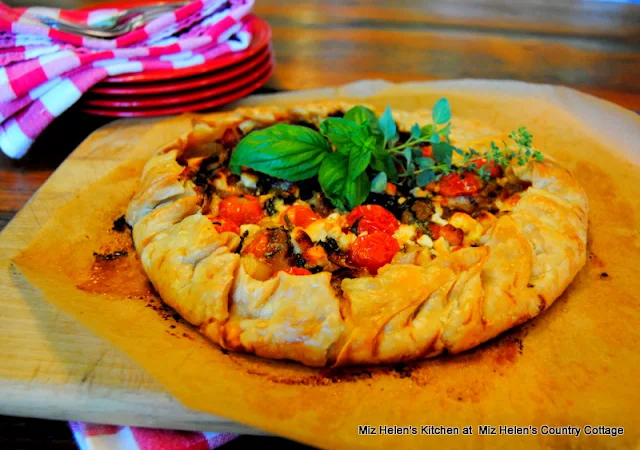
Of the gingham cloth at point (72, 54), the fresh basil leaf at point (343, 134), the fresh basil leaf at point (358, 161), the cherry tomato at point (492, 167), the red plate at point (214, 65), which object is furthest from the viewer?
the red plate at point (214, 65)

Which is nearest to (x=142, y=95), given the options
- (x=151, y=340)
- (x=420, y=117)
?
(x=420, y=117)

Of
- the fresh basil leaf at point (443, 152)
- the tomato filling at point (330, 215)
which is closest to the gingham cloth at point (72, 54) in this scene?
the tomato filling at point (330, 215)

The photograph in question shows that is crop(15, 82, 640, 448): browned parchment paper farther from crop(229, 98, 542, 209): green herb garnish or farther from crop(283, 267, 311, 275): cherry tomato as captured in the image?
crop(229, 98, 542, 209): green herb garnish

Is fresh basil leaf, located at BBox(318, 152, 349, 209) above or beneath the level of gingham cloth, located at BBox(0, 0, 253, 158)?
beneath

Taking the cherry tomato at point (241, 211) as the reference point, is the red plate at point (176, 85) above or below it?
above

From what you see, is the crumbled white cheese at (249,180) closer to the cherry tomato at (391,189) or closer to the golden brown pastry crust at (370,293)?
the golden brown pastry crust at (370,293)

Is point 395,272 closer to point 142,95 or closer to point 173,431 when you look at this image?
point 173,431

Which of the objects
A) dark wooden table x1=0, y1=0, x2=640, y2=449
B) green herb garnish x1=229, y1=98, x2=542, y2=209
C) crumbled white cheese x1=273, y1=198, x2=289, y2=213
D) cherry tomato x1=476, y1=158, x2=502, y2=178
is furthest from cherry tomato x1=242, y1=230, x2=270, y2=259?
dark wooden table x1=0, y1=0, x2=640, y2=449
